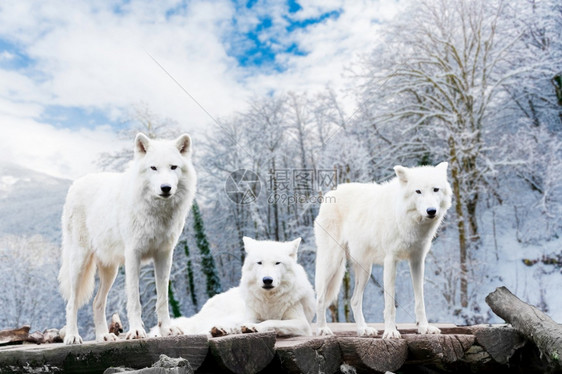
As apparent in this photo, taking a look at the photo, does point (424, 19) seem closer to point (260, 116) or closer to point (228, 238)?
point (260, 116)

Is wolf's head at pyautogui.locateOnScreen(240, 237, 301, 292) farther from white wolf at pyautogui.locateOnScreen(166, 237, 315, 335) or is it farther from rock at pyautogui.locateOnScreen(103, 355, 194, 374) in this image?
rock at pyautogui.locateOnScreen(103, 355, 194, 374)

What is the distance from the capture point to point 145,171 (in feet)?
13.3

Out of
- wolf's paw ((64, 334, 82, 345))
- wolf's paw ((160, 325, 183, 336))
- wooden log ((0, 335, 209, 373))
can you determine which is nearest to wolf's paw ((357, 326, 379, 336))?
wolf's paw ((160, 325, 183, 336))

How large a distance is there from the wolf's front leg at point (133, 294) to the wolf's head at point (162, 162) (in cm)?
58

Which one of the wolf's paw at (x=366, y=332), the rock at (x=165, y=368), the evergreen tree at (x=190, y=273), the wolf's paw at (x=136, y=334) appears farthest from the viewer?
the evergreen tree at (x=190, y=273)

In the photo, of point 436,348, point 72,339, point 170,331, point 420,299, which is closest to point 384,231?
point 420,299

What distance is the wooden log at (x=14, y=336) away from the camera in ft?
15.9

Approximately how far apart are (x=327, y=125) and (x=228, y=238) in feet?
17.8

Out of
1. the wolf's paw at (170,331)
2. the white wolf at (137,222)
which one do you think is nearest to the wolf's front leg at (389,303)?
the wolf's paw at (170,331)

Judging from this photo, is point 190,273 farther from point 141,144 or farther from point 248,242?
point 141,144

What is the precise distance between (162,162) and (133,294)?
1.11 m

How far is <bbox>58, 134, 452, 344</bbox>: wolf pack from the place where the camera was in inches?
160

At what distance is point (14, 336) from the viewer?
197 inches

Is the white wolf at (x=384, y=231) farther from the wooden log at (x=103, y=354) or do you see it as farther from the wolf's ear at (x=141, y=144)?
the wolf's ear at (x=141, y=144)
